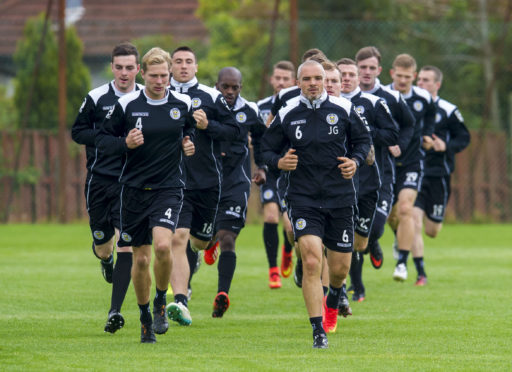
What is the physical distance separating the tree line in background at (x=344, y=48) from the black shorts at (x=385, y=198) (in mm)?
10413

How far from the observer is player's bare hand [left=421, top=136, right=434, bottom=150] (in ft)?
42.0

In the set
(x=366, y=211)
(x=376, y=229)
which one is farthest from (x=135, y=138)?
(x=376, y=229)

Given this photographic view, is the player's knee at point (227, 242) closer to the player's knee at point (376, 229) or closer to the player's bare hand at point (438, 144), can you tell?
the player's knee at point (376, 229)

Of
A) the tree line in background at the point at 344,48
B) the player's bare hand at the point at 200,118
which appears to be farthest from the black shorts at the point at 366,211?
the tree line in background at the point at 344,48

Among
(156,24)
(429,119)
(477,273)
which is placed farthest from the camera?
(156,24)

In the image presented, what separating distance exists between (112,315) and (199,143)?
2186 millimetres

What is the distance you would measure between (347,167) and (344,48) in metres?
14.8

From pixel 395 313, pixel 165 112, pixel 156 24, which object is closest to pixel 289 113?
pixel 165 112

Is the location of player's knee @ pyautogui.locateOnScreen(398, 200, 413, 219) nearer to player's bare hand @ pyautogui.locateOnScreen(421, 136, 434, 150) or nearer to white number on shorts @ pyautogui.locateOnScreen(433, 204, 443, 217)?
player's bare hand @ pyautogui.locateOnScreen(421, 136, 434, 150)

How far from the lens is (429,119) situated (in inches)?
511

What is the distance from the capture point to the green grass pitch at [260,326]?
737 centimetres

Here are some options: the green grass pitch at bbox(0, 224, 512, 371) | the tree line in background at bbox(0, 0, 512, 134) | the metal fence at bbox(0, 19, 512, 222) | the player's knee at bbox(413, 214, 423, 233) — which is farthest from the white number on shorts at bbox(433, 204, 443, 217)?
the tree line in background at bbox(0, 0, 512, 134)

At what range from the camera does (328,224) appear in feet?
27.7

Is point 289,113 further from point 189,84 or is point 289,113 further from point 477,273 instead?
point 477,273
